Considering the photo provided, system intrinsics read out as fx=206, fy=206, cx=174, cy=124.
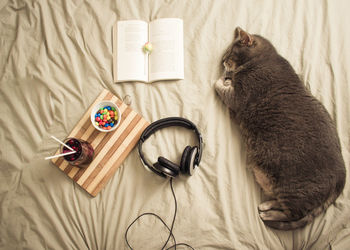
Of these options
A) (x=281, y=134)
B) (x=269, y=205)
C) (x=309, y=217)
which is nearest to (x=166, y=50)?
(x=281, y=134)

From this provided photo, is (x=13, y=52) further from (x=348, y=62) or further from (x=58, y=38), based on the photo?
(x=348, y=62)

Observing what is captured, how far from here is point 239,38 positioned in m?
1.00

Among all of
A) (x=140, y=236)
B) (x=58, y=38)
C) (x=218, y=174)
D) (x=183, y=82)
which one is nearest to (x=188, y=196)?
(x=218, y=174)

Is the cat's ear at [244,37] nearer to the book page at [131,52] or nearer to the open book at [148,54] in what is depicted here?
the open book at [148,54]

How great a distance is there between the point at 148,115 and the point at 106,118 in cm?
20

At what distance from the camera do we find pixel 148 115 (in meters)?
1.03

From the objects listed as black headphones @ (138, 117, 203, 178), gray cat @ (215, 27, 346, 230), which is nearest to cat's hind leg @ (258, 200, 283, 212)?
gray cat @ (215, 27, 346, 230)

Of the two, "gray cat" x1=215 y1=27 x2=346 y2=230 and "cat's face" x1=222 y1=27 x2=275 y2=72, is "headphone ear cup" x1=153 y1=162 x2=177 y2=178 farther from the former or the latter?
"cat's face" x1=222 y1=27 x2=275 y2=72

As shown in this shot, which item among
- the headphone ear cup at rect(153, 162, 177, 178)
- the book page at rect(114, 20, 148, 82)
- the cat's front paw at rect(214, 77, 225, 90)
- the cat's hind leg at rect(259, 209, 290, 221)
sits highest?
the book page at rect(114, 20, 148, 82)

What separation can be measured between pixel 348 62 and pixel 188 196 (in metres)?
0.97

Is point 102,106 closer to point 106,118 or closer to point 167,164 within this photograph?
point 106,118

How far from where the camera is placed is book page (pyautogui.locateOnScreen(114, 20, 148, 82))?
1057mm

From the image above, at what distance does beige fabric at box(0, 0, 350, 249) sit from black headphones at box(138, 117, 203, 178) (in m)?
0.06

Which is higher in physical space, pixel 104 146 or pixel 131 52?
pixel 131 52
